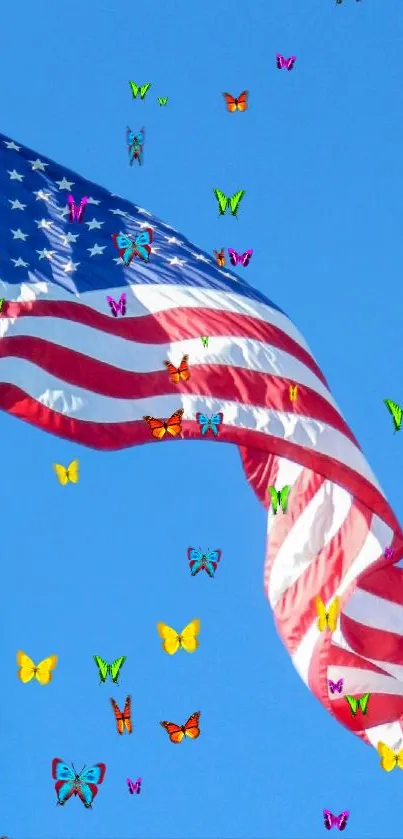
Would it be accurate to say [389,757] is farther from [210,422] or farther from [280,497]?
[210,422]

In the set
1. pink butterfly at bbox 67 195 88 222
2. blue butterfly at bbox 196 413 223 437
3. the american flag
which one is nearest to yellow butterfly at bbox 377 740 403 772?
the american flag

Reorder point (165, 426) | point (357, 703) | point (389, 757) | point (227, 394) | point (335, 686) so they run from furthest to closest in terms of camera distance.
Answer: point (389, 757) < point (357, 703) < point (335, 686) < point (227, 394) < point (165, 426)

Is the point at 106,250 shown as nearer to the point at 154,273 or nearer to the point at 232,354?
the point at 154,273

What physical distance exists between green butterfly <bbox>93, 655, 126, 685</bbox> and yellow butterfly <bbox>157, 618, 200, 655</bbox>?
895 mm

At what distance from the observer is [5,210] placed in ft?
74.8

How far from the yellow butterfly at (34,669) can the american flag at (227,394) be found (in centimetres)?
294

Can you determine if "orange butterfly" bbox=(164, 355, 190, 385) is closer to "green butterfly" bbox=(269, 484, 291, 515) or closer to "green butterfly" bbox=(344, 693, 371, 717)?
"green butterfly" bbox=(269, 484, 291, 515)

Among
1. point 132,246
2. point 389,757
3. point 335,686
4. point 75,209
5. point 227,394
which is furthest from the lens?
point 75,209

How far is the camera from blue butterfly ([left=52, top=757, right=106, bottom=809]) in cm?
2169

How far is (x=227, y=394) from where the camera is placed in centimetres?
2145

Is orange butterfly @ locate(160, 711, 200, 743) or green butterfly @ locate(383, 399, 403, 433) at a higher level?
green butterfly @ locate(383, 399, 403, 433)

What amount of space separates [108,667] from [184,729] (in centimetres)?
153

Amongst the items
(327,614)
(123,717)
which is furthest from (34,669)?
(327,614)

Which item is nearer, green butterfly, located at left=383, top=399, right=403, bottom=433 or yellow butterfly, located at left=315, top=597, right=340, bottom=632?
yellow butterfly, located at left=315, top=597, right=340, bottom=632
